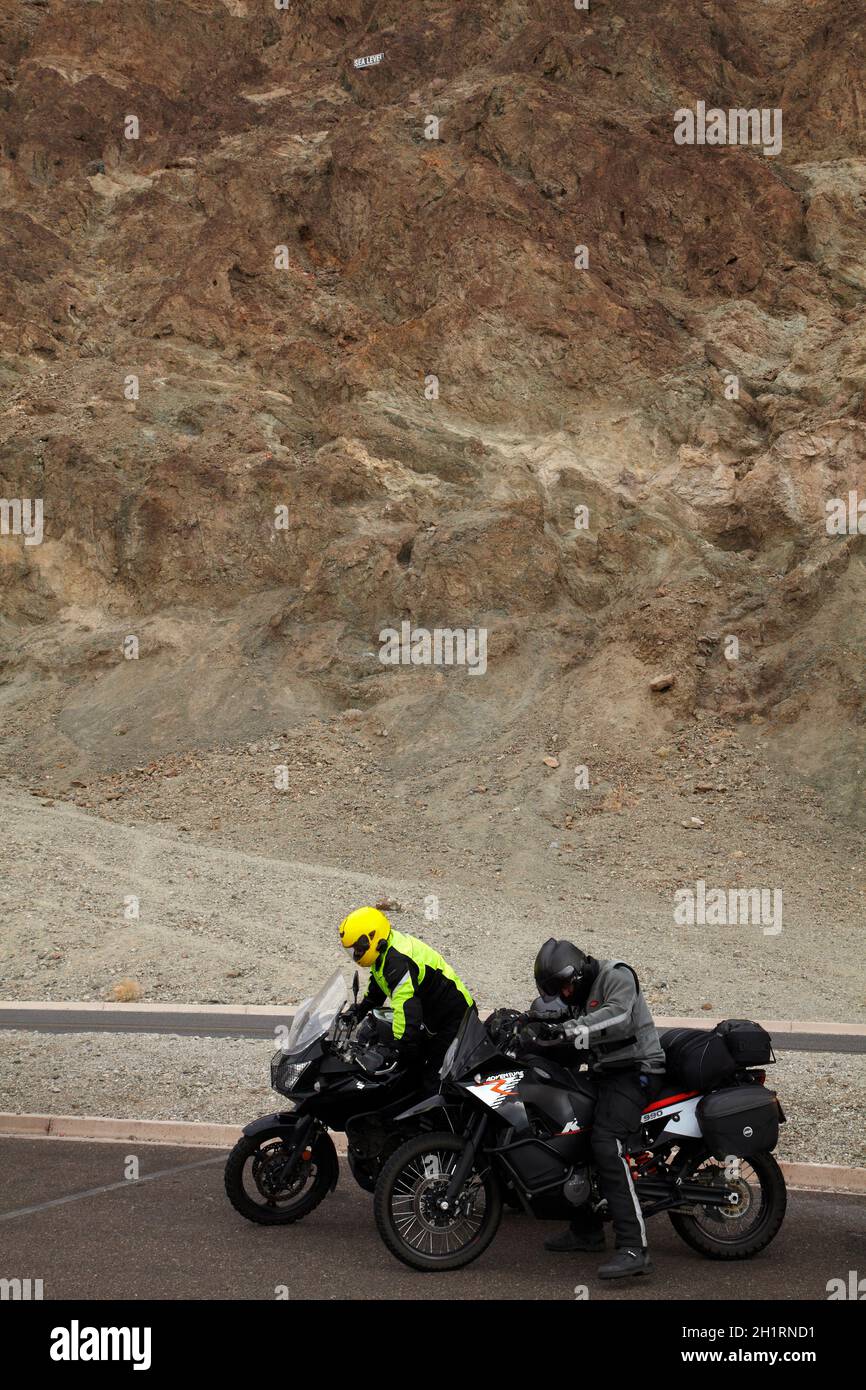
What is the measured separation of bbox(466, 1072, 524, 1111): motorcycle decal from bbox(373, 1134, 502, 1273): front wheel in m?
0.26

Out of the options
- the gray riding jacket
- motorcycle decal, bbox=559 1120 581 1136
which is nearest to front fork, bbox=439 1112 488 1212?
motorcycle decal, bbox=559 1120 581 1136

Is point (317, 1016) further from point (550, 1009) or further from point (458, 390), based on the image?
point (458, 390)

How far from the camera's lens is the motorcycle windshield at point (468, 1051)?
6363mm

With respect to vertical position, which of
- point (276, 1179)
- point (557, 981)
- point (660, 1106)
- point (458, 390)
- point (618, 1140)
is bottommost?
point (276, 1179)

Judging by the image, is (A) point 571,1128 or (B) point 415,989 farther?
(B) point 415,989

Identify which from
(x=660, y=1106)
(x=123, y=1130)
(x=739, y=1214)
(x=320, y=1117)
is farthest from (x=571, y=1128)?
(x=123, y=1130)

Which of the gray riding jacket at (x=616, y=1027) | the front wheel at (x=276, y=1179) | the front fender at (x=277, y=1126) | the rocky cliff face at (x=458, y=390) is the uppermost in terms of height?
the rocky cliff face at (x=458, y=390)

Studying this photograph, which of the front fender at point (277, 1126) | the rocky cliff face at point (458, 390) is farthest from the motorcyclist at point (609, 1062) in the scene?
the rocky cliff face at point (458, 390)

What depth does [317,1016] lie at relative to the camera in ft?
23.0

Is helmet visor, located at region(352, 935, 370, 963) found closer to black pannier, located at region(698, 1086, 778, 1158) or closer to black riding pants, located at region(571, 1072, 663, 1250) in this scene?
black riding pants, located at region(571, 1072, 663, 1250)

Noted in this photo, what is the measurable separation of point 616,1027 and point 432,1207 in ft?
4.34

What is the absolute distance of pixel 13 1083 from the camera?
10766 mm

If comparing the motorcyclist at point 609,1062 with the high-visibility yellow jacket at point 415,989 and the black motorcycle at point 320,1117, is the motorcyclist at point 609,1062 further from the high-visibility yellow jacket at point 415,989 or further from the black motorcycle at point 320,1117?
the black motorcycle at point 320,1117

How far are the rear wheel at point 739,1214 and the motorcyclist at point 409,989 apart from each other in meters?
1.59
